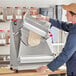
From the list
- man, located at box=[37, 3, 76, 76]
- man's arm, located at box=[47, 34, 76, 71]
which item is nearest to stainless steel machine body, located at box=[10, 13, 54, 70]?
man, located at box=[37, 3, 76, 76]

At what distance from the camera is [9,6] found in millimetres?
3924

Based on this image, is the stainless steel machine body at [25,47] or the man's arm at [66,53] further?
the stainless steel machine body at [25,47]

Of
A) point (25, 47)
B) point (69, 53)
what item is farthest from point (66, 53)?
point (25, 47)

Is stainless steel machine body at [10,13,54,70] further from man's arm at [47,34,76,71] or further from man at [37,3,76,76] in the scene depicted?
man's arm at [47,34,76,71]

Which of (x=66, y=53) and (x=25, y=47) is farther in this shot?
(x=25, y=47)

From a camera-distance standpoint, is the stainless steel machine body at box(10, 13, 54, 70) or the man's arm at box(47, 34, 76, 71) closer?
the man's arm at box(47, 34, 76, 71)

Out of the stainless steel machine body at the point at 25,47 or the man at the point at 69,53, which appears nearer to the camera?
the man at the point at 69,53

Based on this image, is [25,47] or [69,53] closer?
[69,53]

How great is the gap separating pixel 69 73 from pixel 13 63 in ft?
2.22

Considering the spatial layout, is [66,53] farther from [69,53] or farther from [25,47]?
[25,47]

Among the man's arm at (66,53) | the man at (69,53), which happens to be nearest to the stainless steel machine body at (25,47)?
the man at (69,53)

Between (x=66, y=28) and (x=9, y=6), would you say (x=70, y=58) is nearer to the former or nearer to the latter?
(x=66, y=28)

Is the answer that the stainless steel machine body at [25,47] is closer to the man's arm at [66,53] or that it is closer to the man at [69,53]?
the man at [69,53]

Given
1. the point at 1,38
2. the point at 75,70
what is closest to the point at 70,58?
the point at 75,70
